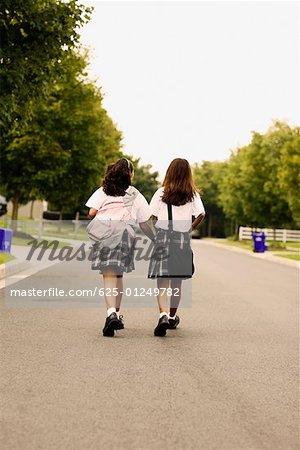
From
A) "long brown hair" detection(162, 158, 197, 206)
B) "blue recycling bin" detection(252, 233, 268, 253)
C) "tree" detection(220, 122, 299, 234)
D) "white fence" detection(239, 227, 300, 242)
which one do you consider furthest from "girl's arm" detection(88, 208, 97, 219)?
"white fence" detection(239, 227, 300, 242)

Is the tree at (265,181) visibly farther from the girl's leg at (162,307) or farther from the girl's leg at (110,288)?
the girl's leg at (110,288)

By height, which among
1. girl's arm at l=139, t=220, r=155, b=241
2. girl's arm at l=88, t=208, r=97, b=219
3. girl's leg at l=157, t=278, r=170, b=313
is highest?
girl's arm at l=88, t=208, r=97, b=219

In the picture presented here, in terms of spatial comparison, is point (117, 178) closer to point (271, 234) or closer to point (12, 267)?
point (12, 267)

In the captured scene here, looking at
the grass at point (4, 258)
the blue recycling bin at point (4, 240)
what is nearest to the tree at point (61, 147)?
the blue recycling bin at point (4, 240)

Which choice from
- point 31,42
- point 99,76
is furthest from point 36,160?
point 31,42

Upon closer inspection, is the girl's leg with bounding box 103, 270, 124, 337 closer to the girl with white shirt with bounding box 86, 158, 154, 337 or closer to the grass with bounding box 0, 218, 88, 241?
the girl with white shirt with bounding box 86, 158, 154, 337

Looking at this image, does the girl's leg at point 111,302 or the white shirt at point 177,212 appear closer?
the girl's leg at point 111,302

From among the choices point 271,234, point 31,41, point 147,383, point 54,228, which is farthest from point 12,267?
point 271,234

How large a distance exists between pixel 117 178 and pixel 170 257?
1.12m

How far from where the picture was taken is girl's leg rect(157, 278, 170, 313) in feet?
27.5

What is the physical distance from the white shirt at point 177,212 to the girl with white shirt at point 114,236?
0.13 metres

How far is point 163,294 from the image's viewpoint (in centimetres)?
844

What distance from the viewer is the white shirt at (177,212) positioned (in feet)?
27.6

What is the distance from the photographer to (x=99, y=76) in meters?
40.9
